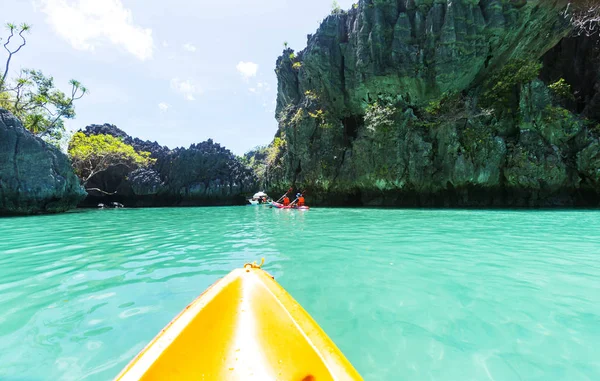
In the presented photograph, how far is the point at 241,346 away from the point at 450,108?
21368mm

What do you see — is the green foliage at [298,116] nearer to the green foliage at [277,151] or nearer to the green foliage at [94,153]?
the green foliage at [277,151]

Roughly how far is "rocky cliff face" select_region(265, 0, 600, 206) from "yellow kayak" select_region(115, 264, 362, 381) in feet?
62.8

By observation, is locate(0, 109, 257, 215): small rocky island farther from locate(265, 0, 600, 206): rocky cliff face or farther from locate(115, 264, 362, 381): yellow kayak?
locate(115, 264, 362, 381): yellow kayak

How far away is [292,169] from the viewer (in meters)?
25.1

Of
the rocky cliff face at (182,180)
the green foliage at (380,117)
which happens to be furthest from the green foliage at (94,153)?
the green foliage at (380,117)

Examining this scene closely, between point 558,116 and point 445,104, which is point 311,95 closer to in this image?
point 445,104

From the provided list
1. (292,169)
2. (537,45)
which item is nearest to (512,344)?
(292,169)

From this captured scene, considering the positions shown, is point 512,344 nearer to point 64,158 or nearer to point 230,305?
point 230,305

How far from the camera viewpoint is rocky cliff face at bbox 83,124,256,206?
3027 centimetres

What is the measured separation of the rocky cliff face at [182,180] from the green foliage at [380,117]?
17.6 m

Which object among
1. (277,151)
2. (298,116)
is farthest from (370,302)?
(277,151)

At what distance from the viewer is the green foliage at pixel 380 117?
762 inches

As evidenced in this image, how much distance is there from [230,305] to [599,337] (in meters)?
2.98

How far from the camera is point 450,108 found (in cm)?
1847
